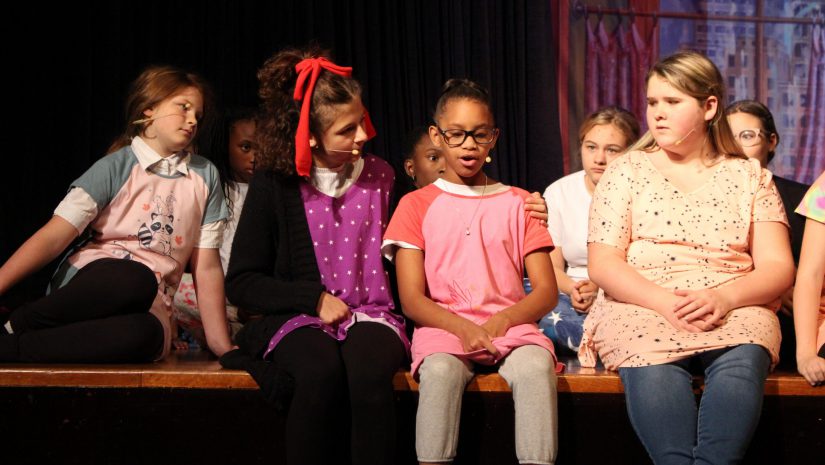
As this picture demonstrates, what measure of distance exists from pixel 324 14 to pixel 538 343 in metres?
2.02

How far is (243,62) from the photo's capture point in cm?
369

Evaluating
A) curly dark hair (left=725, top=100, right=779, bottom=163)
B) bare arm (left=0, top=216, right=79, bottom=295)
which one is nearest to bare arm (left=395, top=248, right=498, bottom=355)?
bare arm (left=0, top=216, right=79, bottom=295)

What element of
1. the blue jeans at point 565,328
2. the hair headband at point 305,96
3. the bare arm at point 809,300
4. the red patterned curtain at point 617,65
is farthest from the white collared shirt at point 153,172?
the red patterned curtain at point 617,65

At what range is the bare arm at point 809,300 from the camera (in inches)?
85.7

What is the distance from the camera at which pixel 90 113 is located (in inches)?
142

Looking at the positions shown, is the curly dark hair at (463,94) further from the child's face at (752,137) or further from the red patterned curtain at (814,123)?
the red patterned curtain at (814,123)

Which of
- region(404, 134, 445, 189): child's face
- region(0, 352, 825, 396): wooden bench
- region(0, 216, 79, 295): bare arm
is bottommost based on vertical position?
region(0, 352, 825, 396): wooden bench

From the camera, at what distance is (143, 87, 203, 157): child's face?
8.33ft

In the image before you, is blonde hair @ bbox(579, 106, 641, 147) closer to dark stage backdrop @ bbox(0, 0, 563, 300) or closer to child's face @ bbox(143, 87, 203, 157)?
dark stage backdrop @ bbox(0, 0, 563, 300)

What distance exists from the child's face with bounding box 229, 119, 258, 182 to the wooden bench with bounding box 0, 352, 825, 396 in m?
1.05

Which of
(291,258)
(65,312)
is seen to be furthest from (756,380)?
(65,312)

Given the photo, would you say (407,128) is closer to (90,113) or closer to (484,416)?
(90,113)

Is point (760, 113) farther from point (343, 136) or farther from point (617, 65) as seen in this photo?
point (617, 65)

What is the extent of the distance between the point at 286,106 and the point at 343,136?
0.18 m
